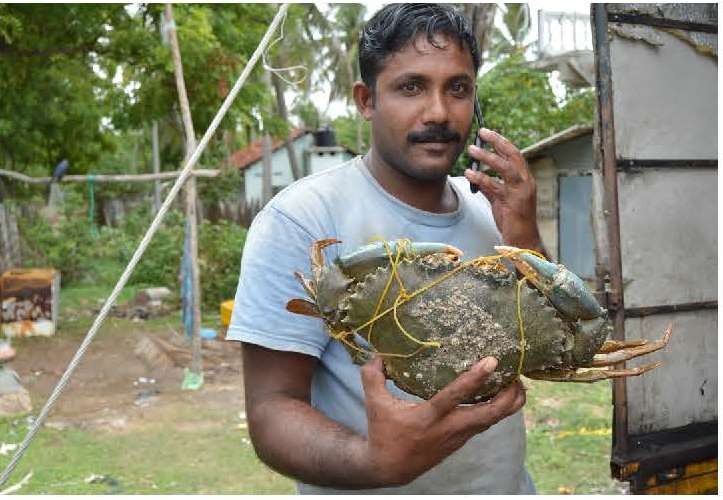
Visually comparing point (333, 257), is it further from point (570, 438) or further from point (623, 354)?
point (570, 438)

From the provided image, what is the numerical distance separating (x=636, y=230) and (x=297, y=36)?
2491 centimetres

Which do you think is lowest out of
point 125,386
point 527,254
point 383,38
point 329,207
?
point 125,386

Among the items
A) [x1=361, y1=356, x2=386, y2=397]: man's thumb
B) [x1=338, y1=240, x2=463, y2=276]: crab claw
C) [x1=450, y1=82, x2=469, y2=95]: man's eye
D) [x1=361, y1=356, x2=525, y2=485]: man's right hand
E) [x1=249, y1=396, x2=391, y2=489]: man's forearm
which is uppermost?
[x1=450, y1=82, x2=469, y2=95]: man's eye

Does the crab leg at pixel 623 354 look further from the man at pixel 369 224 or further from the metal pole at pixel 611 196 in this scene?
the metal pole at pixel 611 196

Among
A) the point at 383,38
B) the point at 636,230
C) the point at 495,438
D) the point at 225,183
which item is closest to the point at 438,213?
the point at 383,38

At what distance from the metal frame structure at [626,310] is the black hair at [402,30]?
90.4 inches

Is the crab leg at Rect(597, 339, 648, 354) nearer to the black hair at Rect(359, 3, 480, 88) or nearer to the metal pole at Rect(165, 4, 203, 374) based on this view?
the black hair at Rect(359, 3, 480, 88)

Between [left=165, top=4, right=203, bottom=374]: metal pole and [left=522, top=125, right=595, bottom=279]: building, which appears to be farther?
[left=522, top=125, right=595, bottom=279]: building

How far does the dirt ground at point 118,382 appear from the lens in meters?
7.61

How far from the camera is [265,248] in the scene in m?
1.89

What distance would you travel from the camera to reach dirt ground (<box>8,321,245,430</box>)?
7.61m

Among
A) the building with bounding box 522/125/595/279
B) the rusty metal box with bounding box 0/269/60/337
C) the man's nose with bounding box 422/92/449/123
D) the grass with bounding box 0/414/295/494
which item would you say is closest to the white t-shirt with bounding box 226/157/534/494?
the man's nose with bounding box 422/92/449/123

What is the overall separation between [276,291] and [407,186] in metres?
0.44

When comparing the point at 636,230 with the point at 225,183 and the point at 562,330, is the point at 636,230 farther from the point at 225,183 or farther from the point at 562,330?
the point at 225,183
